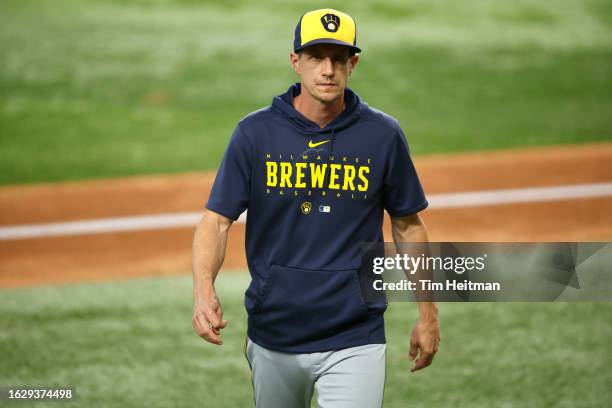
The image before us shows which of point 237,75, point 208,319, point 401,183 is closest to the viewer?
point 208,319

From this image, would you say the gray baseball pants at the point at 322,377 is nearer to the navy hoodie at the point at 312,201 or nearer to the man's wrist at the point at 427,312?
the navy hoodie at the point at 312,201

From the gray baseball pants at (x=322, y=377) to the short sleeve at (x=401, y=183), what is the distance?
0.59 metres

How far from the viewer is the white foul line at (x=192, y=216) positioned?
10.0 meters

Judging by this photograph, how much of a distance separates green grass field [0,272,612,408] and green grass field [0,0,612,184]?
15.9 feet

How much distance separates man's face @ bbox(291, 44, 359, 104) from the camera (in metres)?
3.82

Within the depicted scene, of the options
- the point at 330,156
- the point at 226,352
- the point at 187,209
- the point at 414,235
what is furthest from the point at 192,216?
the point at 330,156

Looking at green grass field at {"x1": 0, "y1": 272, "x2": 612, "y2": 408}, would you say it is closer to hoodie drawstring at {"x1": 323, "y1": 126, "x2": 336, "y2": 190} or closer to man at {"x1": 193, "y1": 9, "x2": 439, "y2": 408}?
man at {"x1": 193, "y1": 9, "x2": 439, "y2": 408}

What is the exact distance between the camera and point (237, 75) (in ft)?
51.3

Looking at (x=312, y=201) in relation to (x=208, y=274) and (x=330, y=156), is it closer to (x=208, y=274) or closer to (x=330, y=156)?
(x=330, y=156)

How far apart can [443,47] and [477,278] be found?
12894 millimetres

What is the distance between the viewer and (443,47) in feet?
54.9

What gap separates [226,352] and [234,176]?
3.34 meters

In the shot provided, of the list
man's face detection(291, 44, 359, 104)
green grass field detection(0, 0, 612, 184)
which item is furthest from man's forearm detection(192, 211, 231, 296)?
green grass field detection(0, 0, 612, 184)

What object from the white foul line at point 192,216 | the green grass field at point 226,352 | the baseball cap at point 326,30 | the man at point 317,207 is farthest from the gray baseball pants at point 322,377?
the white foul line at point 192,216
